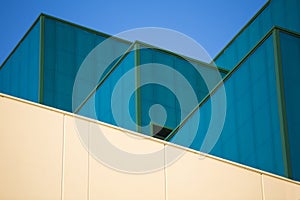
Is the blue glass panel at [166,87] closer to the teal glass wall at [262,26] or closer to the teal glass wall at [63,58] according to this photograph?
the teal glass wall at [262,26]

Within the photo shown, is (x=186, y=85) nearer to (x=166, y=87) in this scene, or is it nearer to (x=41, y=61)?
(x=166, y=87)

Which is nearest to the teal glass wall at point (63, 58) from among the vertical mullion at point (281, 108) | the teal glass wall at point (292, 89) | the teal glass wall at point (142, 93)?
the teal glass wall at point (142, 93)

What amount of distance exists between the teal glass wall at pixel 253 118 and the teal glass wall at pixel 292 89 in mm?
325

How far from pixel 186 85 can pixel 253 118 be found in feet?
30.5

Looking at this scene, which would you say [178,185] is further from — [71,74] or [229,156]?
[71,74]

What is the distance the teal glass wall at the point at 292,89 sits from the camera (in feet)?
81.1

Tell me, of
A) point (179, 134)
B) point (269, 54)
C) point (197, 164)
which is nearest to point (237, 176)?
point (197, 164)

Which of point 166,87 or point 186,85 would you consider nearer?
point 166,87

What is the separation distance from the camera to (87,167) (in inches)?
763

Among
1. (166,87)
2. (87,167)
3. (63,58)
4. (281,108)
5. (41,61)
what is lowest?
(87,167)

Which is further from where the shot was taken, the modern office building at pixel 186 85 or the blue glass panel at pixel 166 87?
the blue glass panel at pixel 166 87

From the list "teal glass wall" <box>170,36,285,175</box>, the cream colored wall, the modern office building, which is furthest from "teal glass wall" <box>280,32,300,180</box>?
the cream colored wall

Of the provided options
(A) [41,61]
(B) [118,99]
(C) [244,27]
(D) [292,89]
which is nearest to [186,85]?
(C) [244,27]

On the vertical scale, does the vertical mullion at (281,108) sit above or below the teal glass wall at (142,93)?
below
